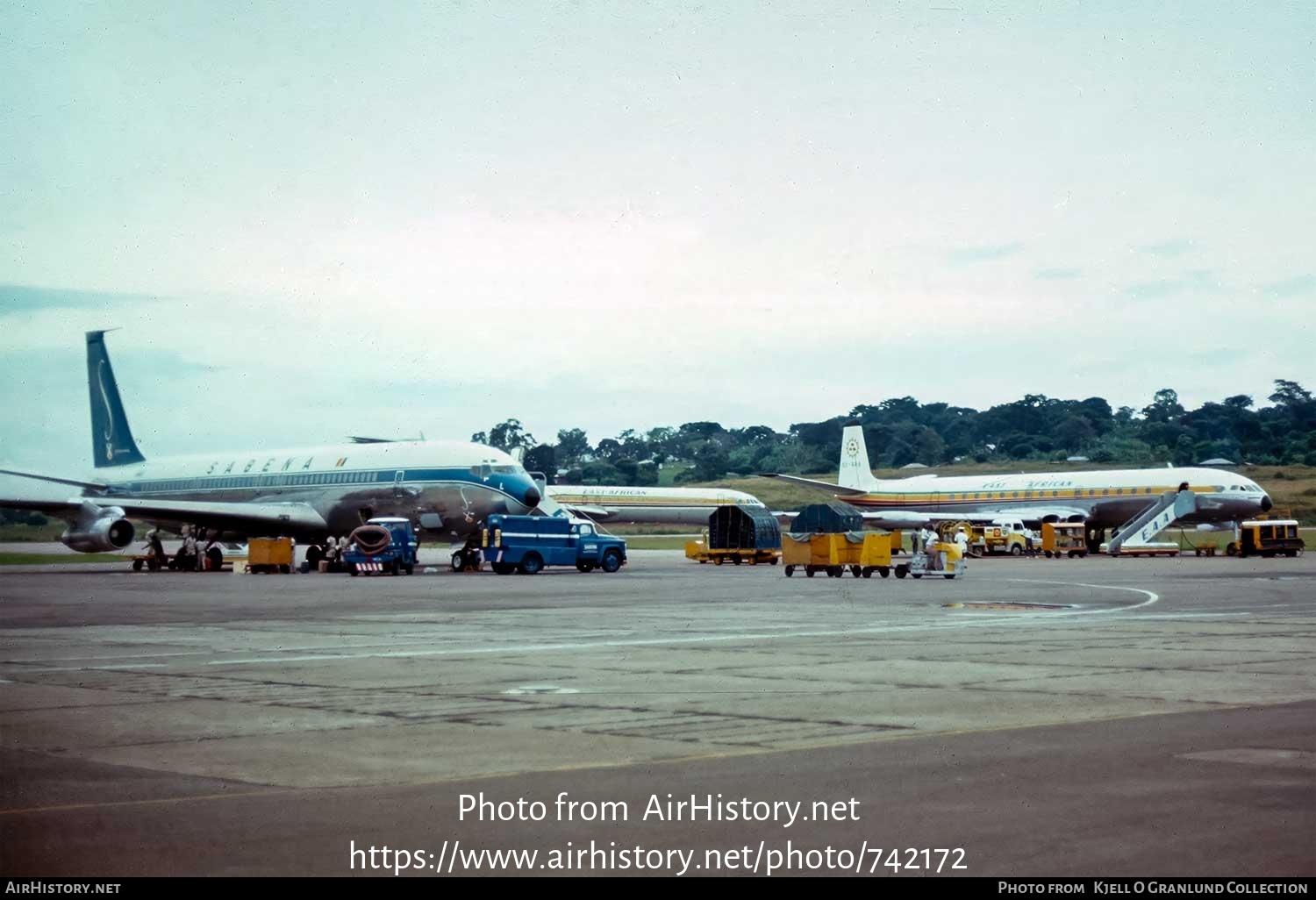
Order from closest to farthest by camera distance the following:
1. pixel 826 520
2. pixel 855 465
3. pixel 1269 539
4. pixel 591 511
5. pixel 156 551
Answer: pixel 826 520
pixel 156 551
pixel 1269 539
pixel 591 511
pixel 855 465

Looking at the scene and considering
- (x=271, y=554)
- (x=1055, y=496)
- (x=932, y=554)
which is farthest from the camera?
(x=1055, y=496)

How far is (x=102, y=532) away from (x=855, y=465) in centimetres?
6009

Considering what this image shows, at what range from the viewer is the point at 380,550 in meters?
48.9

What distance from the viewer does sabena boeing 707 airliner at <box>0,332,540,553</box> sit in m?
53.8

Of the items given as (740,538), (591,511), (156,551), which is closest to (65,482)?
(156,551)

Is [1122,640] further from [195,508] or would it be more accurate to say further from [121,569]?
[121,569]

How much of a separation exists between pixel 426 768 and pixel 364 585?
3130 centimetres

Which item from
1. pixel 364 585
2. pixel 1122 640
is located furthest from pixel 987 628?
pixel 364 585

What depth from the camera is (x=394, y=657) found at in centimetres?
1850

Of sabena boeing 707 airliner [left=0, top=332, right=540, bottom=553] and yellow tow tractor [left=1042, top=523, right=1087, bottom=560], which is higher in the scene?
sabena boeing 707 airliner [left=0, top=332, right=540, bottom=553]

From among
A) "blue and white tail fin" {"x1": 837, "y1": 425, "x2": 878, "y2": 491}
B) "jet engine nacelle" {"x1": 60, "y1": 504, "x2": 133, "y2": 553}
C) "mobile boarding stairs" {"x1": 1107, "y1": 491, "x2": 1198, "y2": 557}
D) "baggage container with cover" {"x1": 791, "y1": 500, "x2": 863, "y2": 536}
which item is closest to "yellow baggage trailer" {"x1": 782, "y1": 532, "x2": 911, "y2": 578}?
"baggage container with cover" {"x1": 791, "y1": 500, "x2": 863, "y2": 536}

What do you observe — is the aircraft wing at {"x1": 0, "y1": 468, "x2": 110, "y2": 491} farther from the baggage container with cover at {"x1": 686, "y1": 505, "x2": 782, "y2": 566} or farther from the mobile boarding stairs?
the mobile boarding stairs

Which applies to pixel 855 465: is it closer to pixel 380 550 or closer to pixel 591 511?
pixel 591 511

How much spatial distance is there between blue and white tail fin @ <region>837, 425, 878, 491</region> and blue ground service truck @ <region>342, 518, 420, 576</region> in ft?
182
